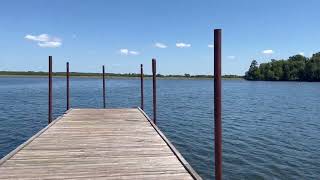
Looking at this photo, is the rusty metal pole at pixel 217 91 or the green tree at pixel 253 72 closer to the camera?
the rusty metal pole at pixel 217 91

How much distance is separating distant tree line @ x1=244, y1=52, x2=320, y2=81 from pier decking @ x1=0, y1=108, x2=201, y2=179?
5738 inches

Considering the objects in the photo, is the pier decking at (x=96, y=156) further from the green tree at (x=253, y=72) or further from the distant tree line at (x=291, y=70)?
the green tree at (x=253, y=72)

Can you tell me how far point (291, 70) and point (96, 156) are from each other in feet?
528

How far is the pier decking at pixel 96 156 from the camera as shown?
7.79 meters

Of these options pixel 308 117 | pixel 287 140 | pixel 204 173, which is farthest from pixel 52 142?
pixel 308 117

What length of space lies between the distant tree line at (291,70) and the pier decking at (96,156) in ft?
478

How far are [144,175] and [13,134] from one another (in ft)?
50.8

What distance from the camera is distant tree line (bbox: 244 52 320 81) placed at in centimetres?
14700

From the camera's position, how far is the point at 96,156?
937 centimetres

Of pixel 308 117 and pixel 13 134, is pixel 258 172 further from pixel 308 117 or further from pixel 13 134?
pixel 308 117

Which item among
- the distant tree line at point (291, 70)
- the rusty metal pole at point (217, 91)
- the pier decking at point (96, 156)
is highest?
the distant tree line at point (291, 70)

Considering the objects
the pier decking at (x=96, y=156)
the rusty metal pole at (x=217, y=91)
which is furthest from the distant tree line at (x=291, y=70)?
the rusty metal pole at (x=217, y=91)

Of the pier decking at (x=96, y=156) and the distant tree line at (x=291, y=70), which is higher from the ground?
the distant tree line at (x=291, y=70)

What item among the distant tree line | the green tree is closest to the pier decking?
the distant tree line
